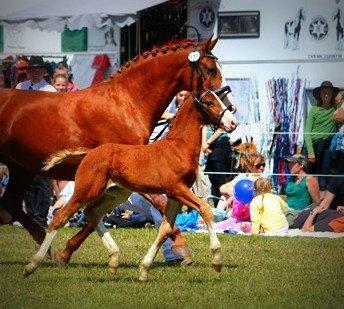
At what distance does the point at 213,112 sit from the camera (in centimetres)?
930

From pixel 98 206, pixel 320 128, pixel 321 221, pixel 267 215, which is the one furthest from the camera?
pixel 320 128

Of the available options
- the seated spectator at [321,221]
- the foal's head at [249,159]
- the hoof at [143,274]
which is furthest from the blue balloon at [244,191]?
the hoof at [143,274]

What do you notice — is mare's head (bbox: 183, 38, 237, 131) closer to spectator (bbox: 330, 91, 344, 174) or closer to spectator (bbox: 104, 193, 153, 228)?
spectator (bbox: 104, 193, 153, 228)

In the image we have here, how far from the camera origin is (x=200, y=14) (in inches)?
694

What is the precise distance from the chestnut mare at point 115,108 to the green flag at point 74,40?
734 cm

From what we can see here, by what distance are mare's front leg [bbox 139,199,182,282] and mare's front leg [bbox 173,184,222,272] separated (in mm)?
216

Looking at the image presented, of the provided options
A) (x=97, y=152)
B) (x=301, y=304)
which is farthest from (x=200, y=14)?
(x=301, y=304)

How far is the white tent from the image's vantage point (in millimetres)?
16328

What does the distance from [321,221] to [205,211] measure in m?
5.00

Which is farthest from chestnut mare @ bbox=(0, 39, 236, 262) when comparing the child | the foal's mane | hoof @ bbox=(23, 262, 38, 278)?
the child

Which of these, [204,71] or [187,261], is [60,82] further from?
[187,261]

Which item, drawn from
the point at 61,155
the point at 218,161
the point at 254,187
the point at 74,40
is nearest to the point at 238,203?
the point at 254,187

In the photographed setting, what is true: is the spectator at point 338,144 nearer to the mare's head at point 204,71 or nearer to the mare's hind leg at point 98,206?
the mare's head at point 204,71

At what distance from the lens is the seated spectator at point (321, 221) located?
43.8 ft
